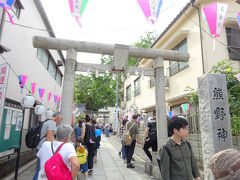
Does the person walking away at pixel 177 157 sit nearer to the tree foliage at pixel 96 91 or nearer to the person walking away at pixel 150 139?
the person walking away at pixel 150 139

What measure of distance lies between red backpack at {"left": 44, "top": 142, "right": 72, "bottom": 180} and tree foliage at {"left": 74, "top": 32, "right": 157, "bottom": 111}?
2274 centimetres

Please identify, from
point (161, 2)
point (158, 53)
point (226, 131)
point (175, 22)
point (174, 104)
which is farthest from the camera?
point (174, 104)

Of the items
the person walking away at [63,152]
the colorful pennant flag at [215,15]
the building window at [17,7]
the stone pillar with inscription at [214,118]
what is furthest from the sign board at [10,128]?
the colorful pennant flag at [215,15]

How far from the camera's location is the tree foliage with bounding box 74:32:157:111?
2464 cm

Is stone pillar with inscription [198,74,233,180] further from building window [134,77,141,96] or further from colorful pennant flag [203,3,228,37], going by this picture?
building window [134,77,141,96]

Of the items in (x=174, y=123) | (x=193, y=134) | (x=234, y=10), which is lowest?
(x=193, y=134)

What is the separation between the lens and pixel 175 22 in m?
9.55

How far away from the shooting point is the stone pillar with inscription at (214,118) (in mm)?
3373

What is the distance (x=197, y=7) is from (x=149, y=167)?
7956 millimetres

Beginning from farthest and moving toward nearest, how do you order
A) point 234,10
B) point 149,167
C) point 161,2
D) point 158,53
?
point 234,10 → point 158,53 → point 149,167 → point 161,2

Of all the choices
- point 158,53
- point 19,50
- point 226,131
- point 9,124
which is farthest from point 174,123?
point 19,50

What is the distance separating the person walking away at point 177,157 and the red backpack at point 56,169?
1372mm

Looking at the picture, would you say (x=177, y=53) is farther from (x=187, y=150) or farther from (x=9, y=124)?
(x=9, y=124)

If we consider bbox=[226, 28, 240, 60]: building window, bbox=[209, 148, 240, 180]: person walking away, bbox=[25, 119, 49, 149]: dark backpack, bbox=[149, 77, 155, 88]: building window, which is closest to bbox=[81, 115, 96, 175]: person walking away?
bbox=[25, 119, 49, 149]: dark backpack
